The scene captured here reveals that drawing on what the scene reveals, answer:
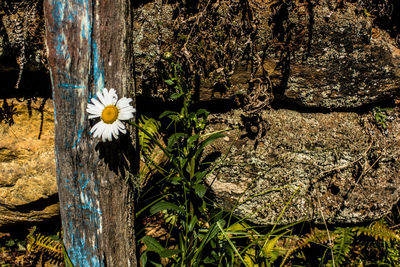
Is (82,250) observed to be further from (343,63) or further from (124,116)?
(343,63)

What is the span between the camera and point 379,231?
7.75 feet

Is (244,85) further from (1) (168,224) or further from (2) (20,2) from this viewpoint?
(2) (20,2)

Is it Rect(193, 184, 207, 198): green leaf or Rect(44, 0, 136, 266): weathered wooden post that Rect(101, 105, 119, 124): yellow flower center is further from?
Rect(193, 184, 207, 198): green leaf

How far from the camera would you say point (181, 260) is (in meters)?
2.09

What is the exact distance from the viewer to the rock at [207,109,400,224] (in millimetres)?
2385

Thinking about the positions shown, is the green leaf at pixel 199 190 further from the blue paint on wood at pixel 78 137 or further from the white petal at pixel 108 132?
the blue paint on wood at pixel 78 137

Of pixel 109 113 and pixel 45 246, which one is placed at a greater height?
pixel 109 113

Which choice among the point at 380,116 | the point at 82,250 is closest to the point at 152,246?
the point at 82,250

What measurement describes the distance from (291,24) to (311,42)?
0.21 metres

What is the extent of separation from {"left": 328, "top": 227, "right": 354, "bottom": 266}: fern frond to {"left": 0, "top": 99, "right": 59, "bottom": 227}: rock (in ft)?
8.19

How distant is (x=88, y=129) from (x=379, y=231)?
2.54 m

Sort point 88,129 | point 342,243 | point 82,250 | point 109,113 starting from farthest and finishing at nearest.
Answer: point 342,243 → point 82,250 → point 88,129 → point 109,113

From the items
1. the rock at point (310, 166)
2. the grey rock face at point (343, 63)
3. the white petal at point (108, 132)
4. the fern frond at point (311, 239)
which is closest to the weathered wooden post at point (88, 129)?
the white petal at point (108, 132)

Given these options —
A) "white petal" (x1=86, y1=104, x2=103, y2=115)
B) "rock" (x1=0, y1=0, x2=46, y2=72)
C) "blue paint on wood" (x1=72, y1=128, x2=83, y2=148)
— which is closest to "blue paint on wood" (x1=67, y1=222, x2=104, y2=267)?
"blue paint on wood" (x1=72, y1=128, x2=83, y2=148)
